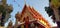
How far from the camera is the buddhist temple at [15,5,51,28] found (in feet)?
68.0

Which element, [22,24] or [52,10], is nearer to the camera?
[52,10]

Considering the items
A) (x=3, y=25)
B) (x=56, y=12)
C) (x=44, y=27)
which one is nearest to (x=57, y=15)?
(x=56, y=12)

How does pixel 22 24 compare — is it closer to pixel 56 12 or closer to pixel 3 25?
pixel 3 25

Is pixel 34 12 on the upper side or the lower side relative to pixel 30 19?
upper

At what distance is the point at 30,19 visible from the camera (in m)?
21.0

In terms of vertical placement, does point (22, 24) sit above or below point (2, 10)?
below

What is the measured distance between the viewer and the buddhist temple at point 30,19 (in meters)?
20.7

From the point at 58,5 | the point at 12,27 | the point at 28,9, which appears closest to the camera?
the point at 58,5

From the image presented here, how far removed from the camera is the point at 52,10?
15.7 metres

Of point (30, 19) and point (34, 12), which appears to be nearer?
point (30, 19)

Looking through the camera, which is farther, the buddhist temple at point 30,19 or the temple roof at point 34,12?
the temple roof at point 34,12

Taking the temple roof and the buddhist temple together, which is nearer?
the buddhist temple

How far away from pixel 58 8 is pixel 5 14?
771 cm

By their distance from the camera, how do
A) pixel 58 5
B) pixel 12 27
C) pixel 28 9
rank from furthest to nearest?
pixel 28 9, pixel 12 27, pixel 58 5
